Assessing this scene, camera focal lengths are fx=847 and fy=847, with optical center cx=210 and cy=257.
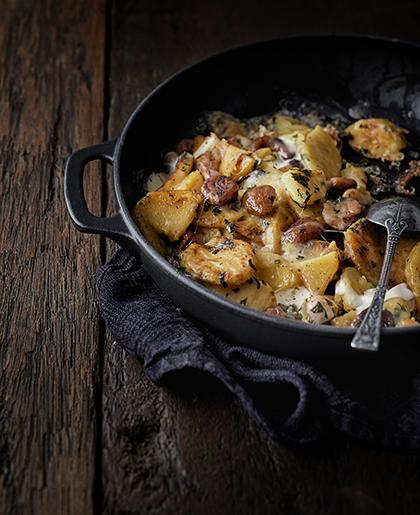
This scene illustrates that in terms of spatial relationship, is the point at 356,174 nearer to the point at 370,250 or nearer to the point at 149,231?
the point at 370,250

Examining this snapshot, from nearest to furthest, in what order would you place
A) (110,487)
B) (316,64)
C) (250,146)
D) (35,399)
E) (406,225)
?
(110,487)
(35,399)
(406,225)
(250,146)
(316,64)

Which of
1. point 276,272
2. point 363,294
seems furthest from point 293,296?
point 363,294

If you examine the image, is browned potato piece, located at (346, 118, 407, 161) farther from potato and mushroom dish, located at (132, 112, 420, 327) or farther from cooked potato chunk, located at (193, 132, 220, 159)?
cooked potato chunk, located at (193, 132, 220, 159)

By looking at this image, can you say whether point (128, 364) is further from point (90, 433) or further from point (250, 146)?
point (250, 146)

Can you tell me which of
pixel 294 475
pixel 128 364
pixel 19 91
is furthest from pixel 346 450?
pixel 19 91

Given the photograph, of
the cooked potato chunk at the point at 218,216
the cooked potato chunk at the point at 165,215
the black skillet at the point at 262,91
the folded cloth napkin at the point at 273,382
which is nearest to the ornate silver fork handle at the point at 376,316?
the folded cloth napkin at the point at 273,382

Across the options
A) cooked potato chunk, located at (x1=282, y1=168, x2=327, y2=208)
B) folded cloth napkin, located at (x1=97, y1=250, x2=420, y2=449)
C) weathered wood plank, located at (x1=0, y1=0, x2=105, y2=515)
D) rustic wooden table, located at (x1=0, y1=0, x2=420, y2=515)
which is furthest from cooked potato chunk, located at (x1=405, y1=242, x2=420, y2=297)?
weathered wood plank, located at (x1=0, y1=0, x2=105, y2=515)

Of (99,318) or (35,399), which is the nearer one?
(35,399)
